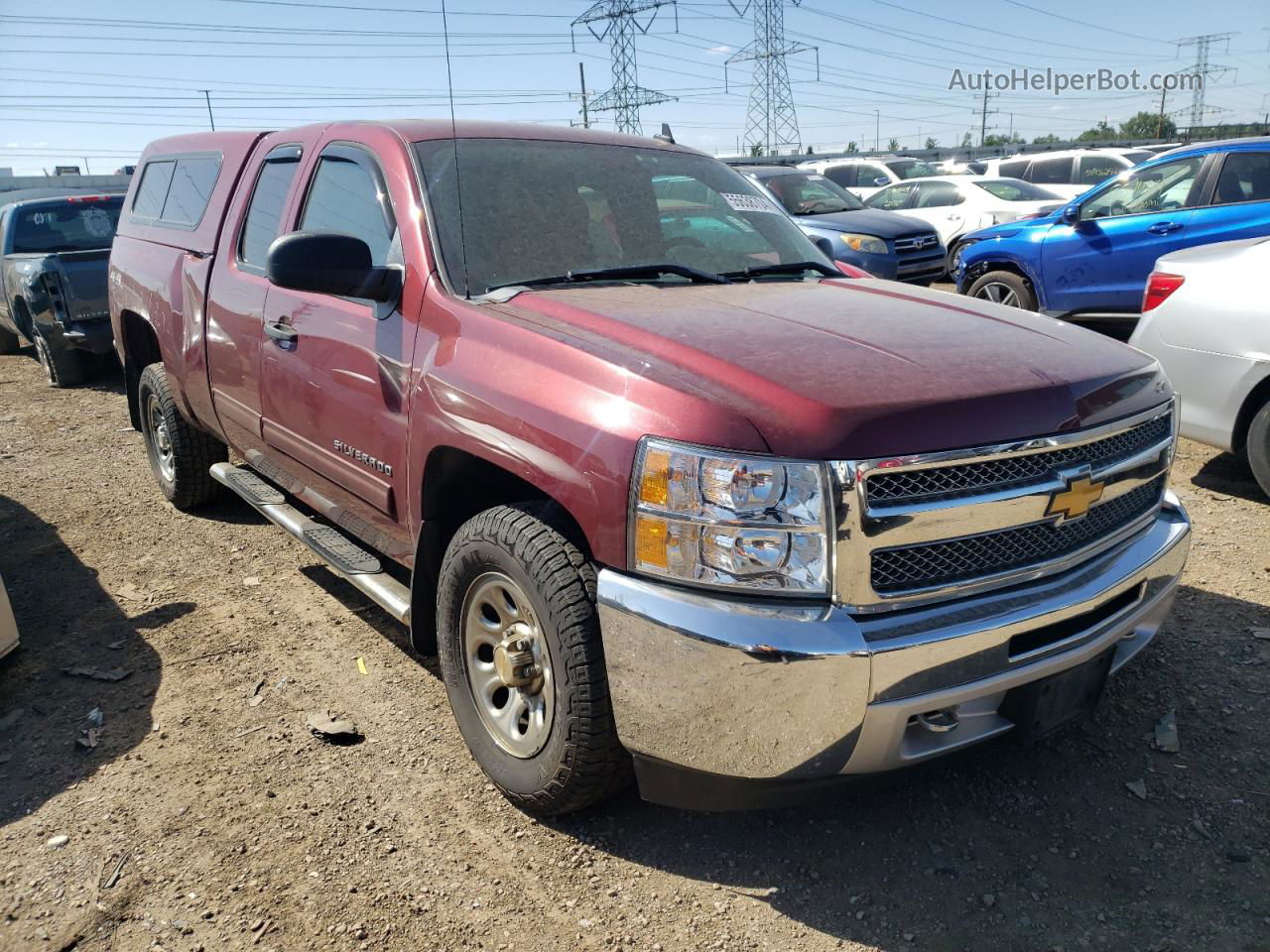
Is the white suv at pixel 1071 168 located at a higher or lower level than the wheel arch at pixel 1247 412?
higher

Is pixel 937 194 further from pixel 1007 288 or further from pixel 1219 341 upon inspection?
pixel 1219 341

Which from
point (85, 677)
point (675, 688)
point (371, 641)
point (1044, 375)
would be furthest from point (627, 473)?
point (85, 677)

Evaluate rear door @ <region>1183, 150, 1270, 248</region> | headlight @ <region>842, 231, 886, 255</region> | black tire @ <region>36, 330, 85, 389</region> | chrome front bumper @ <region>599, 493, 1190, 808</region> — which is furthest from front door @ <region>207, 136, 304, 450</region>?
headlight @ <region>842, 231, 886, 255</region>

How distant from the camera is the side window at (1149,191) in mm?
7473

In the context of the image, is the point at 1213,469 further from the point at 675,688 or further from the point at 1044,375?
the point at 675,688

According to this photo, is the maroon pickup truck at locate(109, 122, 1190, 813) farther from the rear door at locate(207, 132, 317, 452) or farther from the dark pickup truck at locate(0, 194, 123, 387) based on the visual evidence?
the dark pickup truck at locate(0, 194, 123, 387)

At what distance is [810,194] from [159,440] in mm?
8805

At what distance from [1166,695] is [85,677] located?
12.8ft

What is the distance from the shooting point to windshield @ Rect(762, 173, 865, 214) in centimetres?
1178

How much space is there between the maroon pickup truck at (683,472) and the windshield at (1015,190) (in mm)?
10802

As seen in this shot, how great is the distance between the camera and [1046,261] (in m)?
8.12

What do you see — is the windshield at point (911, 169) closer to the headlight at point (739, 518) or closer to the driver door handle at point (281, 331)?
the driver door handle at point (281, 331)

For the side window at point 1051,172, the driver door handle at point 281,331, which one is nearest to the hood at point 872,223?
the side window at point 1051,172

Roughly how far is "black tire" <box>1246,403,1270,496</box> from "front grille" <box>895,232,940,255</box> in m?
6.45
